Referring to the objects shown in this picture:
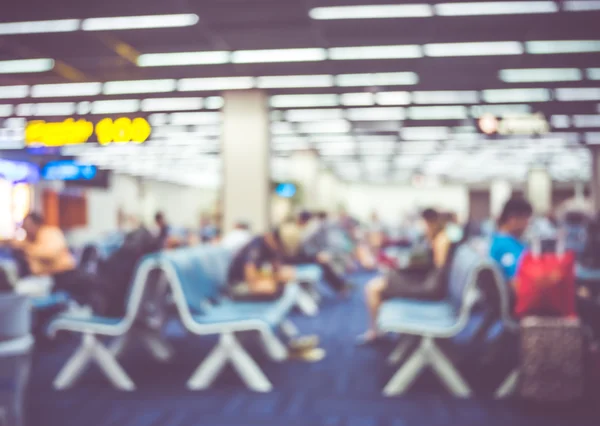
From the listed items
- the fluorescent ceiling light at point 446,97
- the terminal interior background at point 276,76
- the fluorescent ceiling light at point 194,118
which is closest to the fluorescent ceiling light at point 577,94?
the terminal interior background at point 276,76

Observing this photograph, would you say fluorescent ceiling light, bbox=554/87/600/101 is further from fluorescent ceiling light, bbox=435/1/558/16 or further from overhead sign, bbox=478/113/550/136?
fluorescent ceiling light, bbox=435/1/558/16

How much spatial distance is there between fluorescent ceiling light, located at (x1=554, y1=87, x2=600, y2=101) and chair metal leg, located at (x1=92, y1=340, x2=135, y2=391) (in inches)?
346

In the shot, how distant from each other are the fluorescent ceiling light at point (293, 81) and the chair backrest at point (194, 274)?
3922mm

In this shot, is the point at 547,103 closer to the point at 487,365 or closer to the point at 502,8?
the point at 502,8

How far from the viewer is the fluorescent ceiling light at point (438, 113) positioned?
1218cm

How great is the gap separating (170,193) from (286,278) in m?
35.5

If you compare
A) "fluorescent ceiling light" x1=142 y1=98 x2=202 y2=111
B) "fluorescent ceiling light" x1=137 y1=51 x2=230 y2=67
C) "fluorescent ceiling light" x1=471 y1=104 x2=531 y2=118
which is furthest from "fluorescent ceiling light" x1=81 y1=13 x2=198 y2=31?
"fluorescent ceiling light" x1=471 y1=104 x2=531 y2=118

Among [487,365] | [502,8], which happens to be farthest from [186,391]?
[502,8]

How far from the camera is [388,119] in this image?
13.7 meters

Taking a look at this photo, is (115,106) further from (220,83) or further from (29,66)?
(220,83)

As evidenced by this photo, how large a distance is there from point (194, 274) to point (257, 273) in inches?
37.6

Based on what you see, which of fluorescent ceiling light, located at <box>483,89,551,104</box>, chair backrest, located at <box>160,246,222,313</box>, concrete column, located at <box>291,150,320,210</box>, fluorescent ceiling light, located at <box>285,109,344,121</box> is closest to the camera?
chair backrest, located at <box>160,246,222,313</box>

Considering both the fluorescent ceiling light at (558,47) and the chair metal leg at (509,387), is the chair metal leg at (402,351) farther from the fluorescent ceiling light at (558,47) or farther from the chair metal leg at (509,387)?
the fluorescent ceiling light at (558,47)

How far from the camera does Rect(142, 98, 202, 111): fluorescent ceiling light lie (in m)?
10.2
